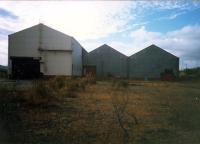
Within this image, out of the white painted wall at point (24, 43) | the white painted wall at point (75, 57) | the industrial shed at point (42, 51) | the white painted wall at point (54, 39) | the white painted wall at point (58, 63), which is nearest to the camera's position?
the industrial shed at point (42, 51)

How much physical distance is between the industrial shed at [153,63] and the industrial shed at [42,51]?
51.7 feet

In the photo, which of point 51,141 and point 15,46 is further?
point 15,46

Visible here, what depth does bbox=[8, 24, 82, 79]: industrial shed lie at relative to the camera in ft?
116

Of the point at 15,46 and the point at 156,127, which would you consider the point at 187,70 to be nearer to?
the point at 15,46

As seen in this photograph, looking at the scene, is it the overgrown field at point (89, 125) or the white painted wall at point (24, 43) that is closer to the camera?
the overgrown field at point (89, 125)

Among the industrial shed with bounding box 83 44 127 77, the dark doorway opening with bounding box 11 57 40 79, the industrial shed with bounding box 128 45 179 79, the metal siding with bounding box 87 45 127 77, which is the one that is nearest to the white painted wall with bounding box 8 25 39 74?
the dark doorway opening with bounding box 11 57 40 79

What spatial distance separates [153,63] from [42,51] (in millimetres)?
20426

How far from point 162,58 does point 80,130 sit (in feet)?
143

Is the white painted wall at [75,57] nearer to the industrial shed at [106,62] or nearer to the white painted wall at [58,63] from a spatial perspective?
the white painted wall at [58,63]

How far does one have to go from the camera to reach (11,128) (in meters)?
6.76

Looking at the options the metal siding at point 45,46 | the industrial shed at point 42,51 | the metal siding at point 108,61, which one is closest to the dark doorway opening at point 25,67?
the industrial shed at point 42,51

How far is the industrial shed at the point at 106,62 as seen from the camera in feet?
163

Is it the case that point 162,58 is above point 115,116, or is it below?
above

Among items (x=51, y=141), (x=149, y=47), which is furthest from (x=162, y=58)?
(x=51, y=141)
